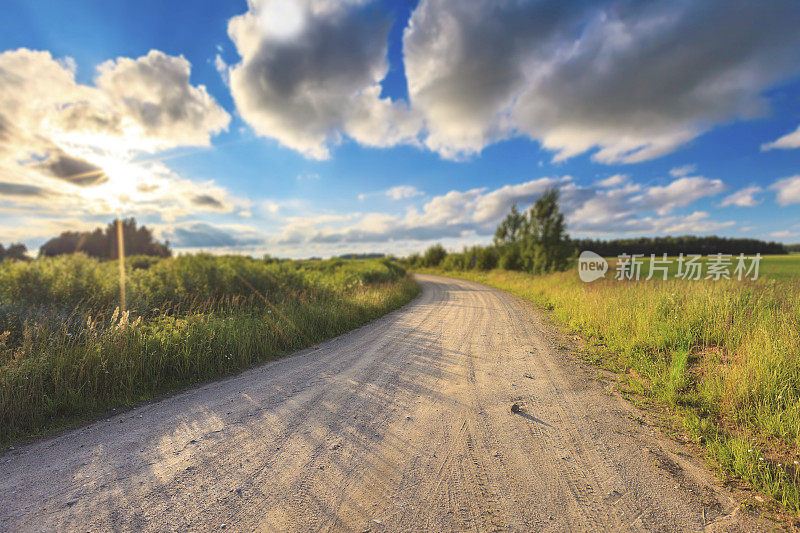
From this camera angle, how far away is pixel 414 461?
119 inches

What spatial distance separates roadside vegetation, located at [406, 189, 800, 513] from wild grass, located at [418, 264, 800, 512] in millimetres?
13

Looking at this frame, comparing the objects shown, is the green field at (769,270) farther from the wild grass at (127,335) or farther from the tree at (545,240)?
the wild grass at (127,335)

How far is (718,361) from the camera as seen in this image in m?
4.98

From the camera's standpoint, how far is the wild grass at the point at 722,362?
3.11 metres

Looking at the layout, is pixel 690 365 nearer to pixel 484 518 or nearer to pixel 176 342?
pixel 484 518

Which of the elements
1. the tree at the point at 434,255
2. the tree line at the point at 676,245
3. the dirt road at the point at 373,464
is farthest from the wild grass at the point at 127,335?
the tree line at the point at 676,245

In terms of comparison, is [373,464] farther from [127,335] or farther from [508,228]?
[508,228]

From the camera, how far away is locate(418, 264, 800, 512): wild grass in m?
3.11

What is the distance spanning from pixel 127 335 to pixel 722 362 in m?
10.6

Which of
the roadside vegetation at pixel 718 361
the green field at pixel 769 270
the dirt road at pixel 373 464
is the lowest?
the dirt road at pixel 373 464

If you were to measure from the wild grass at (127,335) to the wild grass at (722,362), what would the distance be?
22.8 feet

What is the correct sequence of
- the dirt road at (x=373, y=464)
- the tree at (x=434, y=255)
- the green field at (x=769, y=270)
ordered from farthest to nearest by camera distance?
the tree at (x=434, y=255)
the green field at (x=769, y=270)
the dirt road at (x=373, y=464)

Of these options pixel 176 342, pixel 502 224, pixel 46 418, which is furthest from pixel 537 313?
pixel 502 224

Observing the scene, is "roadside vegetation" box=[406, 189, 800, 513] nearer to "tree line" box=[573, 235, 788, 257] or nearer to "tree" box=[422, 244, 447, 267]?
"tree" box=[422, 244, 447, 267]
